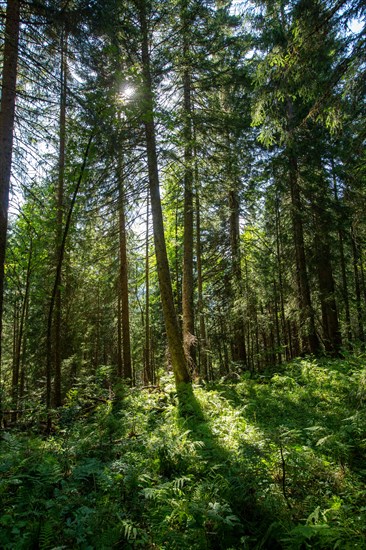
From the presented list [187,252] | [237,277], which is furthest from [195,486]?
[237,277]

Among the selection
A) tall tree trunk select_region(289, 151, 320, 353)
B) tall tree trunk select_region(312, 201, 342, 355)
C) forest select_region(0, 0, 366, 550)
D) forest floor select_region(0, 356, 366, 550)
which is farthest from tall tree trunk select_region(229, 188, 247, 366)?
forest floor select_region(0, 356, 366, 550)

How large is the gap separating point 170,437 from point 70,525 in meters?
2.39

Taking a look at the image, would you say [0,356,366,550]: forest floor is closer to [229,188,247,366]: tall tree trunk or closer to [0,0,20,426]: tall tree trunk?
[0,0,20,426]: tall tree trunk

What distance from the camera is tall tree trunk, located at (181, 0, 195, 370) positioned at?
9.37 meters

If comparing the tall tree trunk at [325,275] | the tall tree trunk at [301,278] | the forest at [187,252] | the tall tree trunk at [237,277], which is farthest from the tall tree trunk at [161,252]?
the tall tree trunk at [325,275]

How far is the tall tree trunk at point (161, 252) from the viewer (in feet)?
26.9

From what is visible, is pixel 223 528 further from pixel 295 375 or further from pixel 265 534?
pixel 295 375

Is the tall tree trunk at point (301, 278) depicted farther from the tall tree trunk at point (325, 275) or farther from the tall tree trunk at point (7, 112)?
the tall tree trunk at point (7, 112)

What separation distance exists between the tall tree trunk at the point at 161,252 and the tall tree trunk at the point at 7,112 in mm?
2946

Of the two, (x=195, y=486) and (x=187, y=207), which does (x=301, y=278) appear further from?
(x=195, y=486)

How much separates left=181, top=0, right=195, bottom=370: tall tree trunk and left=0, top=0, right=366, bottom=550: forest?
6cm

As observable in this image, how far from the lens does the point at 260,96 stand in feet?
23.7

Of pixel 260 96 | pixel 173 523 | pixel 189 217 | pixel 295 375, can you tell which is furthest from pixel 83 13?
pixel 295 375

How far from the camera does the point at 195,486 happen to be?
389 centimetres
